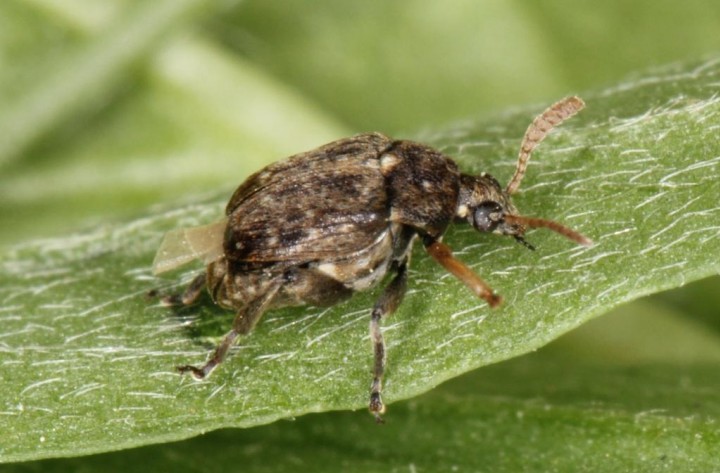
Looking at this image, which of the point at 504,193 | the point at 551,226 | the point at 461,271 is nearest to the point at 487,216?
the point at 504,193

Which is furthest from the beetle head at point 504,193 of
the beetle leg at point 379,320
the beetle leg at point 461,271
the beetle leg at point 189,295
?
the beetle leg at point 189,295

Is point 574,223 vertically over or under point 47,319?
over

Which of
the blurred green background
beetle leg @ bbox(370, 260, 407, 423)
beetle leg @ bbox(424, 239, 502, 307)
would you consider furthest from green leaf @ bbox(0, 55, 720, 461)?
the blurred green background

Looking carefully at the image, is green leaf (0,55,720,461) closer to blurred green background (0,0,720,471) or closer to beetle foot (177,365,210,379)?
beetle foot (177,365,210,379)

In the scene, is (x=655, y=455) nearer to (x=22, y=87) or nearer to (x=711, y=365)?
(x=711, y=365)

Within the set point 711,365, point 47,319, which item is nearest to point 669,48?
point 711,365

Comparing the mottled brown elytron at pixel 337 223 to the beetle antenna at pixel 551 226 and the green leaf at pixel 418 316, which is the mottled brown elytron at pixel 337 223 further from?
the green leaf at pixel 418 316
